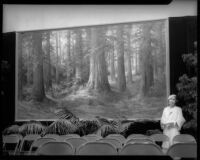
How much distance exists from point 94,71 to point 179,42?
2.38m

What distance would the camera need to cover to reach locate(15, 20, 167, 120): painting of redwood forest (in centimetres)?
960

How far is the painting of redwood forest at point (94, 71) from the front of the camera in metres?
9.60

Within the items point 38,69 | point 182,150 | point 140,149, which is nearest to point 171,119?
point 182,150

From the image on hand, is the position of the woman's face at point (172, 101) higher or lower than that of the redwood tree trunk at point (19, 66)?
lower

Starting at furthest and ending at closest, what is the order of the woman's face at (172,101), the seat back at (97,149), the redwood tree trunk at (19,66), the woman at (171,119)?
the redwood tree trunk at (19,66), the woman's face at (172,101), the woman at (171,119), the seat back at (97,149)

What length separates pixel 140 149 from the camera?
489 cm

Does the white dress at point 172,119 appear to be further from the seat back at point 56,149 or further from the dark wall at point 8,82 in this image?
the dark wall at point 8,82

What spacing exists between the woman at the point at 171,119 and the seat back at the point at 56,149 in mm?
4091

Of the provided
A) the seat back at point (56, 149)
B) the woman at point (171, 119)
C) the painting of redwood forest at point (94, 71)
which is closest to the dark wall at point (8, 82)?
the painting of redwood forest at point (94, 71)

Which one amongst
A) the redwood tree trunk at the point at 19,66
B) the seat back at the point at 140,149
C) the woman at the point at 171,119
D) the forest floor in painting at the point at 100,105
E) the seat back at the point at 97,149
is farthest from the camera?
the redwood tree trunk at the point at 19,66

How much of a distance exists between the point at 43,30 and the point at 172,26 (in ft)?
11.5

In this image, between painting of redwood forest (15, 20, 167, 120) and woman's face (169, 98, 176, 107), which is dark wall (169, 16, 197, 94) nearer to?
painting of redwood forest (15, 20, 167, 120)
